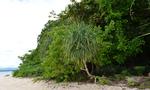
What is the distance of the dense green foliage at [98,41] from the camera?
51.4 ft

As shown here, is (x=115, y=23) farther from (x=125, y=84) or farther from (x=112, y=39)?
(x=125, y=84)

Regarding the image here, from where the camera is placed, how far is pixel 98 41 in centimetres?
1579

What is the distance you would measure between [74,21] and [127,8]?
2567mm

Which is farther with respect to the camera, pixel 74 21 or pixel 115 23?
pixel 74 21

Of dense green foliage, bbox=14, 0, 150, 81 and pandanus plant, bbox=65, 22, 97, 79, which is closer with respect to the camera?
pandanus plant, bbox=65, 22, 97, 79

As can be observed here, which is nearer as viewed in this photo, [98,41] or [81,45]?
[81,45]

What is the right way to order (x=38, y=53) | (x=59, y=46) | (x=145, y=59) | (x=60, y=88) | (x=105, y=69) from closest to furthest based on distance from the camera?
(x=60, y=88) → (x=59, y=46) → (x=105, y=69) → (x=145, y=59) → (x=38, y=53)

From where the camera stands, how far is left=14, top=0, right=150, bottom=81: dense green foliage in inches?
616

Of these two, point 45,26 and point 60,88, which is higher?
point 45,26

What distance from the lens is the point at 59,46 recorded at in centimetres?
1620

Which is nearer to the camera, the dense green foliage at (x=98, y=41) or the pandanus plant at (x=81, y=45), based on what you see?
the pandanus plant at (x=81, y=45)

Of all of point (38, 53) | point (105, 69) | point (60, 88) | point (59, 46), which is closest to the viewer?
point (60, 88)

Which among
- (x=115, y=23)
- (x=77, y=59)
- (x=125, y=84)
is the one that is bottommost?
(x=125, y=84)

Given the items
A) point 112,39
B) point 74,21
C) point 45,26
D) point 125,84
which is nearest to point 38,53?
point 45,26
